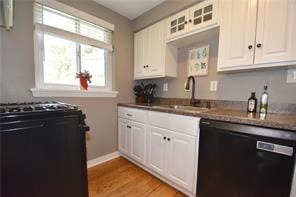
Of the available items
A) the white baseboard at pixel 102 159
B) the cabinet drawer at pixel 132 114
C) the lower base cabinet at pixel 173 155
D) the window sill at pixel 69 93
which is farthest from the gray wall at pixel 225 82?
the white baseboard at pixel 102 159

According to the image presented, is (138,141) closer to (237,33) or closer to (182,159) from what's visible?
(182,159)

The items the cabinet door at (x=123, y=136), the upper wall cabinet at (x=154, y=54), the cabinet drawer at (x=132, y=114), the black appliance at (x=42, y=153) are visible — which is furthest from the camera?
the cabinet door at (x=123, y=136)

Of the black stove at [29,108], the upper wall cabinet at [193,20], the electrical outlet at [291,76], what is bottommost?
the black stove at [29,108]

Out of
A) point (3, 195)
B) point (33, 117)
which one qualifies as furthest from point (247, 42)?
point (3, 195)

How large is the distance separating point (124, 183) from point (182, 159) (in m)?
0.81

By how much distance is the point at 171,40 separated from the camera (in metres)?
2.00

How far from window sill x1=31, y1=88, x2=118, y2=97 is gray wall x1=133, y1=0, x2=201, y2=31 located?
50.1 inches

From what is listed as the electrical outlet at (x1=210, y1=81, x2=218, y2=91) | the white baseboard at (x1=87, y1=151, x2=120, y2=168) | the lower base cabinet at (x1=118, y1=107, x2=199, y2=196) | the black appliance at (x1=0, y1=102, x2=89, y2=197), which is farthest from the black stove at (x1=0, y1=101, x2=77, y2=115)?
the electrical outlet at (x1=210, y1=81, x2=218, y2=91)

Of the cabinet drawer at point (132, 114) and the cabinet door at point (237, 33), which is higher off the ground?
the cabinet door at point (237, 33)

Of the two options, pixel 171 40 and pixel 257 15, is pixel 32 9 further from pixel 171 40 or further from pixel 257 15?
pixel 257 15

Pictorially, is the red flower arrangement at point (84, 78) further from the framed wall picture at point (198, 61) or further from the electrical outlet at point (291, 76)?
the electrical outlet at point (291, 76)

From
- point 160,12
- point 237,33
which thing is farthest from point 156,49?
point 237,33

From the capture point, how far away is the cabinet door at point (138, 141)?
1975mm

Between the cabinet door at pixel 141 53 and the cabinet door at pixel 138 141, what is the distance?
915 mm
